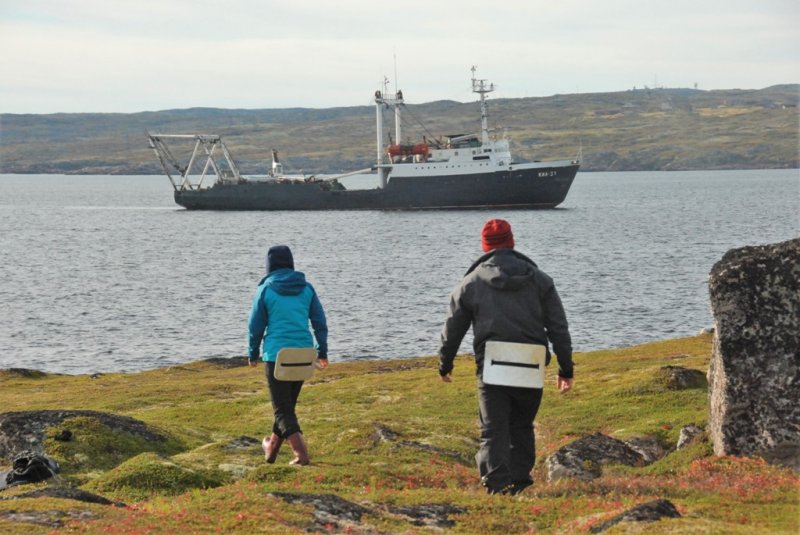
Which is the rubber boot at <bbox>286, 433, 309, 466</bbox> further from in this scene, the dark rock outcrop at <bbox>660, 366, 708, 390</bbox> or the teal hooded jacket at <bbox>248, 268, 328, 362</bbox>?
the dark rock outcrop at <bbox>660, 366, 708, 390</bbox>

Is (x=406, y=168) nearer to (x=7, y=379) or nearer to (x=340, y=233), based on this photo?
(x=340, y=233)

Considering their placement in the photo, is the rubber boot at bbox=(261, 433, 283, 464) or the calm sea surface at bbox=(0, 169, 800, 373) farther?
the calm sea surface at bbox=(0, 169, 800, 373)

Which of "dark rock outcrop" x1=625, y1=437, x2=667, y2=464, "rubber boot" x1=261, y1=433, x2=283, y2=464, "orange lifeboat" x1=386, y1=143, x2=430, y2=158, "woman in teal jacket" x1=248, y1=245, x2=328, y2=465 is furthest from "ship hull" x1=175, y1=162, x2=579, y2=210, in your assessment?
"woman in teal jacket" x1=248, y1=245, x2=328, y2=465

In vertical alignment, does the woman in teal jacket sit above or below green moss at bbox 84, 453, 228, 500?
above

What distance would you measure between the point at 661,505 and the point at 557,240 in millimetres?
92914

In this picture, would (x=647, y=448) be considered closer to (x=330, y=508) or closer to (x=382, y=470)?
(x=382, y=470)

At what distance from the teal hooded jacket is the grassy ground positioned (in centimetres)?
143

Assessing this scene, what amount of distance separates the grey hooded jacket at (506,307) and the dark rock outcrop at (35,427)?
6983mm

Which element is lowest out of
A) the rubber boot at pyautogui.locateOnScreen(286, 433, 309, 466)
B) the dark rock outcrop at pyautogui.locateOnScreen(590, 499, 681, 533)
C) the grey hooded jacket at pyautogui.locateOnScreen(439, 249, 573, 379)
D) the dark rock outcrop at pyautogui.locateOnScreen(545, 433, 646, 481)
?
the dark rock outcrop at pyautogui.locateOnScreen(545, 433, 646, 481)

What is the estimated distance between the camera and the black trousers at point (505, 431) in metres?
10.5

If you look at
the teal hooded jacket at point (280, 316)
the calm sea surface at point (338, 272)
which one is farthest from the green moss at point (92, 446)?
the calm sea surface at point (338, 272)

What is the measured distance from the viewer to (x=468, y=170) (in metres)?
134

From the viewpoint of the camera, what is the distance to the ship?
438ft

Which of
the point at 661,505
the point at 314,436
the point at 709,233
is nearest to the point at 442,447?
the point at 314,436
